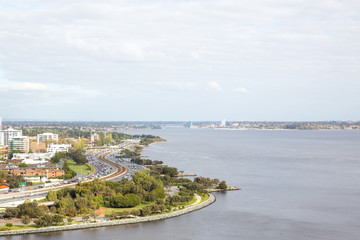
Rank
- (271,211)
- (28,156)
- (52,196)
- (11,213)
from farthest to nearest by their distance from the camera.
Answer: (28,156), (271,211), (52,196), (11,213)

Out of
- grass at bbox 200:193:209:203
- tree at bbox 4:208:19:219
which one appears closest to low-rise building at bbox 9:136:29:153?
grass at bbox 200:193:209:203

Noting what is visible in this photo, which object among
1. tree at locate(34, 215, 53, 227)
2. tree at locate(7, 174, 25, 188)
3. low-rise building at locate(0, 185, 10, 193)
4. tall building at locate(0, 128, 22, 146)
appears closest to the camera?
tree at locate(34, 215, 53, 227)

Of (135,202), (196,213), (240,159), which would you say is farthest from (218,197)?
(240,159)

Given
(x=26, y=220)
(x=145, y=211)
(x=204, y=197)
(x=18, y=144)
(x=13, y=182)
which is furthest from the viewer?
(x=18, y=144)

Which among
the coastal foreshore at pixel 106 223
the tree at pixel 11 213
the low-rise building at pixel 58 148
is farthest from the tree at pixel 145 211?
the low-rise building at pixel 58 148

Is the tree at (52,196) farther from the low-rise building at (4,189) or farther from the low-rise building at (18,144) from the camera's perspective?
the low-rise building at (18,144)

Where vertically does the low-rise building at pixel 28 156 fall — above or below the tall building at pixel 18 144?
below

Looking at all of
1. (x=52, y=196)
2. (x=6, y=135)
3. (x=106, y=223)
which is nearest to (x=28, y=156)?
(x=6, y=135)

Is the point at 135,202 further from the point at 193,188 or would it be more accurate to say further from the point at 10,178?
the point at 10,178

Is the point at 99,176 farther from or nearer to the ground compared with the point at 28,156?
nearer to the ground

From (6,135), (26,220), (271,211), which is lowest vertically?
(271,211)

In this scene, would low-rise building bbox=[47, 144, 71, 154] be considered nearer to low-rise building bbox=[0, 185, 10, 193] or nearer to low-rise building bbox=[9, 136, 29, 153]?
low-rise building bbox=[9, 136, 29, 153]

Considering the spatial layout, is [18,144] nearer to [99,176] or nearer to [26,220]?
[99,176]
